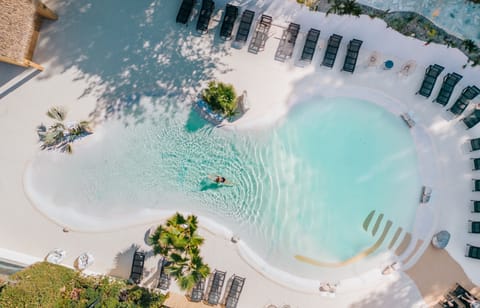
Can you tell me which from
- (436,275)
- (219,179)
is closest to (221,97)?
(219,179)

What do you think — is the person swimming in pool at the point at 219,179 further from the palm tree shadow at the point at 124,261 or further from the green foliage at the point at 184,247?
the palm tree shadow at the point at 124,261

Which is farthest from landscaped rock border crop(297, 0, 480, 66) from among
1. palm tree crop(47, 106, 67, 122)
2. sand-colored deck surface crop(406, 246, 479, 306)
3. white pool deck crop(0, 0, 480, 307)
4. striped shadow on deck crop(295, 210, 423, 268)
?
palm tree crop(47, 106, 67, 122)

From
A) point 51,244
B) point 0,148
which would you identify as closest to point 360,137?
point 51,244

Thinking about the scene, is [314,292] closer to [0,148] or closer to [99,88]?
[99,88]

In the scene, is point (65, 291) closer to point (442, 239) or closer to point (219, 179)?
point (219, 179)

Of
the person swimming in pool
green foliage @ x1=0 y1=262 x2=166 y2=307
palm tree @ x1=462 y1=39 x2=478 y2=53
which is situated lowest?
green foliage @ x1=0 y1=262 x2=166 y2=307

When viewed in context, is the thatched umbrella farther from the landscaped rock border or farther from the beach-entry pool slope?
the landscaped rock border
